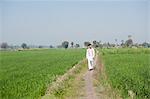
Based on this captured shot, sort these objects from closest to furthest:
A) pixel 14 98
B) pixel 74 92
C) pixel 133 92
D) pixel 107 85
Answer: pixel 14 98
pixel 133 92
pixel 74 92
pixel 107 85

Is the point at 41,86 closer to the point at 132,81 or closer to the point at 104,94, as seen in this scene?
the point at 104,94

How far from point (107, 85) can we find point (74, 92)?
1.69 m

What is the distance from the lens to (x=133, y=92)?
8.98 meters

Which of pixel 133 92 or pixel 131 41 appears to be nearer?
pixel 133 92

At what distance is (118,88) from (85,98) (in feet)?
5.57

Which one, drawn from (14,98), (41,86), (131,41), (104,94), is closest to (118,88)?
(104,94)

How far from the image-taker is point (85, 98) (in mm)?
8633

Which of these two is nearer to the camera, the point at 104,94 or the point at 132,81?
the point at 104,94

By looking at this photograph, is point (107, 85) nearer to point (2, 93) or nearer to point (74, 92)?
point (74, 92)

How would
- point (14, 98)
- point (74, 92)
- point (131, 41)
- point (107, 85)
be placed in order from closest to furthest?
1. point (14, 98)
2. point (74, 92)
3. point (107, 85)
4. point (131, 41)

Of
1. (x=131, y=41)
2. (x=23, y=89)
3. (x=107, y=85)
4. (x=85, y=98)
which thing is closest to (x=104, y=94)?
(x=85, y=98)

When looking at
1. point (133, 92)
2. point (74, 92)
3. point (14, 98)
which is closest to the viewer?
point (14, 98)

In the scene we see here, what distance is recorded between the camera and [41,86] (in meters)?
10.3

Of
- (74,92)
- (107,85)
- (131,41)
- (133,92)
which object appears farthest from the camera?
(131,41)
